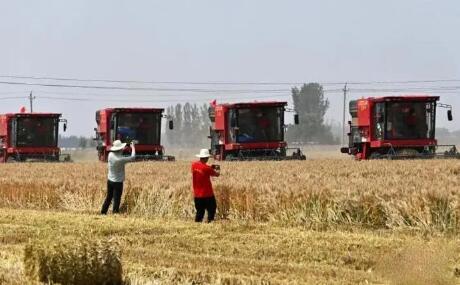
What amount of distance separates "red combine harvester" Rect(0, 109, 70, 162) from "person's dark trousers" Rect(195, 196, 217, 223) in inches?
924

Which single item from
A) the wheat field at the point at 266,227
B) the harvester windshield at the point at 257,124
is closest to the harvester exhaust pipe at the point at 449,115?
the harvester windshield at the point at 257,124

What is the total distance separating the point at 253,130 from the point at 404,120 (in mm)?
5815

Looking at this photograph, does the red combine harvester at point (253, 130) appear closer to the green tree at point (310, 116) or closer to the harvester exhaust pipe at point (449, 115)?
the harvester exhaust pipe at point (449, 115)

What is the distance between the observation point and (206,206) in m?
13.5

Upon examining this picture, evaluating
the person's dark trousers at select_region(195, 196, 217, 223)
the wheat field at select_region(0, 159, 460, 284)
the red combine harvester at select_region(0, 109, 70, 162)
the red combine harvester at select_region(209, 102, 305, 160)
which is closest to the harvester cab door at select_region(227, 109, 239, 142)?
the red combine harvester at select_region(209, 102, 305, 160)

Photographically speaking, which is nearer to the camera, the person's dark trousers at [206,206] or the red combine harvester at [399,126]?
the person's dark trousers at [206,206]

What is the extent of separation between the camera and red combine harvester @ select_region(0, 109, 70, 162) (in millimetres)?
36062

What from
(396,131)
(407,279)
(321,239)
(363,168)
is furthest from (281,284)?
(396,131)

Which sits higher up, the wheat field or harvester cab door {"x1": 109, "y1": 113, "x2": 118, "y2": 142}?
harvester cab door {"x1": 109, "y1": 113, "x2": 118, "y2": 142}

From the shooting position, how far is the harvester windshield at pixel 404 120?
26609 millimetres

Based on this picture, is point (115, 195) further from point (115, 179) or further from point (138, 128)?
point (138, 128)

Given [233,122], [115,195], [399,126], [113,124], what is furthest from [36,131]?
[115,195]

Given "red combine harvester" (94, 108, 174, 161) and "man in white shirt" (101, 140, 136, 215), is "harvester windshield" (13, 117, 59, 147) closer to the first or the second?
"red combine harvester" (94, 108, 174, 161)

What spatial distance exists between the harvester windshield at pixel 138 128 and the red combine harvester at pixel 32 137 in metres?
4.27
